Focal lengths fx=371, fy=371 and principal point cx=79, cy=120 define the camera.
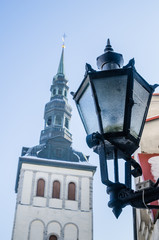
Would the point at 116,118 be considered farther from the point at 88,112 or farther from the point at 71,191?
A: the point at 71,191

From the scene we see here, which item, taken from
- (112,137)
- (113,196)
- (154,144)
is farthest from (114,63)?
(154,144)

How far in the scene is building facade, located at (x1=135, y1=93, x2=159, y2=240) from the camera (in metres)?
6.13

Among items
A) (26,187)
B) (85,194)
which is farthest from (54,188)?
(85,194)

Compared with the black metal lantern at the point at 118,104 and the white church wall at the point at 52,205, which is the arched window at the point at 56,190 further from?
the black metal lantern at the point at 118,104

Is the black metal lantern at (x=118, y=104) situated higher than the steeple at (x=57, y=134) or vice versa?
the steeple at (x=57, y=134)

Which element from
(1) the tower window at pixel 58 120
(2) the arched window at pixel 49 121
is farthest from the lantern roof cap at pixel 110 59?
(2) the arched window at pixel 49 121

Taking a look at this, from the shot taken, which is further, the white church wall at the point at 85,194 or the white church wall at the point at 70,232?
the white church wall at the point at 85,194

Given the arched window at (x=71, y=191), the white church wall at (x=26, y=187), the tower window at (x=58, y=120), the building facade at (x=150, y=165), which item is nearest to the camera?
the building facade at (x=150, y=165)

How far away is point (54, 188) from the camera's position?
31969mm

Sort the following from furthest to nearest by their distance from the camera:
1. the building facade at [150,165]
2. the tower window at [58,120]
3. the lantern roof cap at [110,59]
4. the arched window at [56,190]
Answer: the tower window at [58,120] < the arched window at [56,190] < the building facade at [150,165] < the lantern roof cap at [110,59]

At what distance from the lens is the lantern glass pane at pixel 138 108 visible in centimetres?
251

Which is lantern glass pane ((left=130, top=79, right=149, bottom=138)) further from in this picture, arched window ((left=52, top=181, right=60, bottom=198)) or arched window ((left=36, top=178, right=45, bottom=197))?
arched window ((left=52, top=181, right=60, bottom=198))

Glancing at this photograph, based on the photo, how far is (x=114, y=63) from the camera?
Answer: 284 centimetres

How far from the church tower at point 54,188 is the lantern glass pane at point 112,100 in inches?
1066
